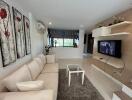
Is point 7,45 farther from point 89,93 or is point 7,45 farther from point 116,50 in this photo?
point 116,50

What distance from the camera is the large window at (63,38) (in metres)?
7.69

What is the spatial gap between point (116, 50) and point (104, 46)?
0.77 m

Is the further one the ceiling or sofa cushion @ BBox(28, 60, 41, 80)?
the ceiling

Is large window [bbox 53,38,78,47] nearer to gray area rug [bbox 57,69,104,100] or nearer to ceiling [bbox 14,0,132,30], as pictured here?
ceiling [bbox 14,0,132,30]

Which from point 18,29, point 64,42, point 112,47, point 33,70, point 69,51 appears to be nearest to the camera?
point 33,70

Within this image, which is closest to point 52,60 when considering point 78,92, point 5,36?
point 78,92

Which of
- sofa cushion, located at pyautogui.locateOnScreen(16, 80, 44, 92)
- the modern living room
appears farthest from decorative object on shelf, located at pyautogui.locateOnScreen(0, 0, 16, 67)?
sofa cushion, located at pyautogui.locateOnScreen(16, 80, 44, 92)

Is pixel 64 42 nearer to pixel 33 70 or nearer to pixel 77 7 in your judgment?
pixel 77 7

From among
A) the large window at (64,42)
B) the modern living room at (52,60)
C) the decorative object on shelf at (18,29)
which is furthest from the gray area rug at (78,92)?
the large window at (64,42)

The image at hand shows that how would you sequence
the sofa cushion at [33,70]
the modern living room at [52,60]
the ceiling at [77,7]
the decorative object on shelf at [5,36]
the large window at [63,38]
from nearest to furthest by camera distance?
the modern living room at [52,60], the decorative object on shelf at [5,36], the sofa cushion at [33,70], the ceiling at [77,7], the large window at [63,38]

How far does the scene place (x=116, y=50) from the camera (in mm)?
3113

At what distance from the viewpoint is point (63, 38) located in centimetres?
787

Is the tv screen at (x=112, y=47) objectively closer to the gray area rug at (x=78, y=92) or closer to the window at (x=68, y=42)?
the gray area rug at (x=78, y=92)

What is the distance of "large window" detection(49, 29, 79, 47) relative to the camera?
769 cm
